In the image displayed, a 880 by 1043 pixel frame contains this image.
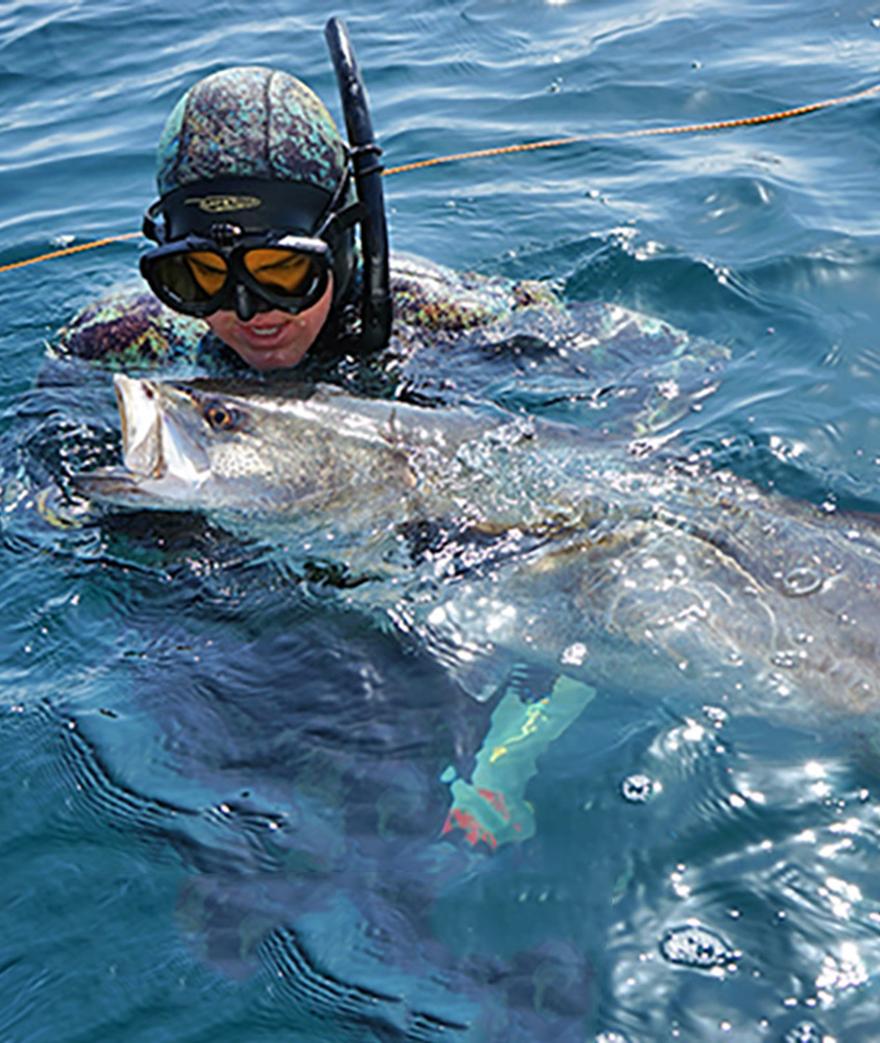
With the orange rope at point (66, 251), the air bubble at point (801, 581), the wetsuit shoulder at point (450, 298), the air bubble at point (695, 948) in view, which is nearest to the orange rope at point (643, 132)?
the orange rope at point (66, 251)

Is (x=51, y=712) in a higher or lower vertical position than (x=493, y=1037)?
higher

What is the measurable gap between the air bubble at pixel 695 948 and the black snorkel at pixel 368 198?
2.51 meters

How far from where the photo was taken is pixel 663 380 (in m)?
5.01

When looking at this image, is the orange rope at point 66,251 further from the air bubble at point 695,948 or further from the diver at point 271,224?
the air bubble at point 695,948

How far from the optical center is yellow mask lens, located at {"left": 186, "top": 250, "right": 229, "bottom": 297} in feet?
13.5

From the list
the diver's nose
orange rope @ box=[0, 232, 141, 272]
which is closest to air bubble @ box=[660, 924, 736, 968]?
the diver's nose

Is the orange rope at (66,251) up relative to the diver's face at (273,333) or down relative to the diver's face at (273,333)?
down

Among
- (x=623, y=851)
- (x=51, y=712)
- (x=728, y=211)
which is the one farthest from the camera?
(x=728, y=211)

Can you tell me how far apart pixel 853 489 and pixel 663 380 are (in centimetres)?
93

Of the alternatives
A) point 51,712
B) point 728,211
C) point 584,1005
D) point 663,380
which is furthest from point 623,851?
point 728,211

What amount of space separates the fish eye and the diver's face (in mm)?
627

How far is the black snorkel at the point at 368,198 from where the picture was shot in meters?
4.37

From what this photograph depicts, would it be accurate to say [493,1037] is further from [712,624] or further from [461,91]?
[461,91]

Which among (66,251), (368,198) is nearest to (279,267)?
(368,198)
